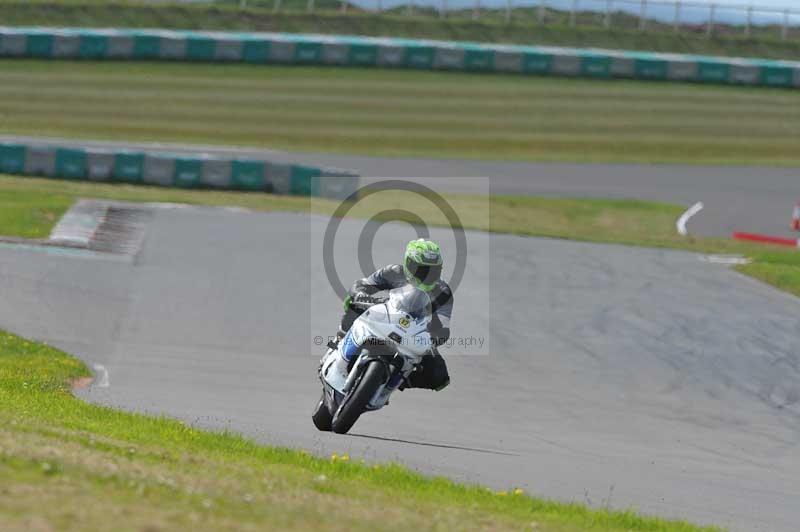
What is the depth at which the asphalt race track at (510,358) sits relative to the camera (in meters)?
12.2

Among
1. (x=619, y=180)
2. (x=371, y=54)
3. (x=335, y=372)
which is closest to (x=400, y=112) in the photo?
(x=371, y=54)

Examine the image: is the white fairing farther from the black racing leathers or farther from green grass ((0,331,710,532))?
green grass ((0,331,710,532))

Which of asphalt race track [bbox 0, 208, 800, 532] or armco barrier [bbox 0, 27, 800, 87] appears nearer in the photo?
asphalt race track [bbox 0, 208, 800, 532]

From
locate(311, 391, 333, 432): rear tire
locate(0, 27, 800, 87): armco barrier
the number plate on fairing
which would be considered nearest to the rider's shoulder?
the number plate on fairing

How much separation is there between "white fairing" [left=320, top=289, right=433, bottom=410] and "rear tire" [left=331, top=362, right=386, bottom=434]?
0.14 meters

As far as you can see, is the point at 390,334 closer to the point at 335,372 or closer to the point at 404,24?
the point at 335,372

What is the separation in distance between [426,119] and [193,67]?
10626 millimetres

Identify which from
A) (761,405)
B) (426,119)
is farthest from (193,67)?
(761,405)

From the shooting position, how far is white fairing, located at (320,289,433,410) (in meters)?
11.4

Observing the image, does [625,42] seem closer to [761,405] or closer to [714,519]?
[761,405]

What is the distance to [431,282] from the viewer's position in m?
11.6

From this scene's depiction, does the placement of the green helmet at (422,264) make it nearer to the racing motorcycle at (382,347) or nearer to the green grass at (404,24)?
the racing motorcycle at (382,347)

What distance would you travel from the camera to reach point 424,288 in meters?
11.6

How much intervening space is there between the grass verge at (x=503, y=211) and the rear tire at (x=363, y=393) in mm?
15661
